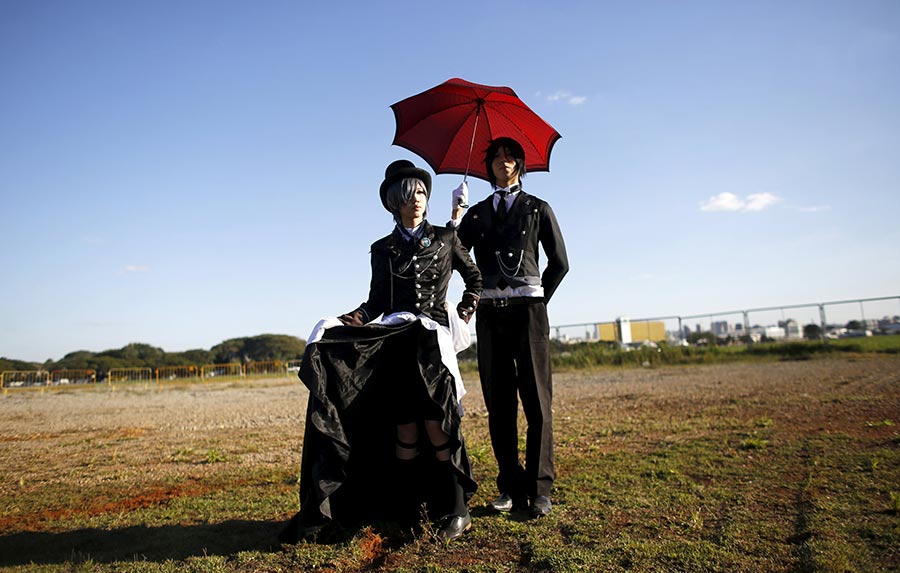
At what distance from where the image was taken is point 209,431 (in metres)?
8.90

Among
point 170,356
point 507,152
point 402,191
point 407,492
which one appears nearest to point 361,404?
point 407,492

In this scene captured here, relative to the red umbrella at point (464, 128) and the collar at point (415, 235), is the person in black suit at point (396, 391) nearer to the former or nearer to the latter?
the collar at point (415, 235)

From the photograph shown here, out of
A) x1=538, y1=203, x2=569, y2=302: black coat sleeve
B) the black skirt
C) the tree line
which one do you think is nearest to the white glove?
x1=538, y1=203, x2=569, y2=302: black coat sleeve

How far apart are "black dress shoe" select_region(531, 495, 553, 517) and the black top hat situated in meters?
2.11

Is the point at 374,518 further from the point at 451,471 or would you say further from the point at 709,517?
the point at 709,517

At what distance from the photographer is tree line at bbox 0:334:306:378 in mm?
38531

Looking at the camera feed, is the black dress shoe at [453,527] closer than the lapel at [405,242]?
Yes

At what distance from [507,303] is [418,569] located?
5.84 feet

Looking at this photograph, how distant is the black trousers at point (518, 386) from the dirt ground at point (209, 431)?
8.12 ft

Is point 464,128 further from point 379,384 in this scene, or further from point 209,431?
point 209,431

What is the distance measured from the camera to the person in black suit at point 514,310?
393cm

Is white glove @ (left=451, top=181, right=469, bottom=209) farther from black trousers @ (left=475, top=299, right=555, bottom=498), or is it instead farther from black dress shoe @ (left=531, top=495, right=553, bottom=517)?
black dress shoe @ (left=531, top=495, right=553, bottom=517)

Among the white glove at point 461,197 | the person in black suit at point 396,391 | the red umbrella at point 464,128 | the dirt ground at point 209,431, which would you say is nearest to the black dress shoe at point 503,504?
the person in black suit at point 396,391

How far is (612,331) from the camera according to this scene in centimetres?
3212
